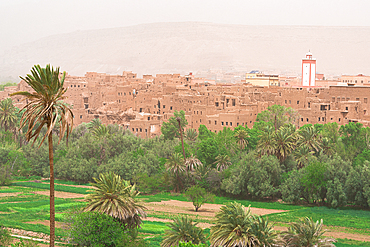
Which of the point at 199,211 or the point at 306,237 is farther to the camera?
the point at 199,211

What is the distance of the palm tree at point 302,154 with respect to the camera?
57344mm

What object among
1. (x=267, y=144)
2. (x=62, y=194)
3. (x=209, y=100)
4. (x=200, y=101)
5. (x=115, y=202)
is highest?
(x=209, y=100)

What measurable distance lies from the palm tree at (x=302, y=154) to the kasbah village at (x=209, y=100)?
42.3 ft

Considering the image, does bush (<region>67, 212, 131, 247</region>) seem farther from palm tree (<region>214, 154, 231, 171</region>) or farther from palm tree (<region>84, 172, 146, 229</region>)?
palm tree (<region>214, 154, 231, 171</region>)

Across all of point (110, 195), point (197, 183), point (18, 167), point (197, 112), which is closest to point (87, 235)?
point (110, 195)

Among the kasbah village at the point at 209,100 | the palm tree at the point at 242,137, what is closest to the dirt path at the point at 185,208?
the palm tree at the point at 242,137

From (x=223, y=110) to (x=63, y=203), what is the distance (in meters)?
31.9

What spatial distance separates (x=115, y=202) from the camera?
111ft

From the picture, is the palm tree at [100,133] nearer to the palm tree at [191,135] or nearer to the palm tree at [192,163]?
the palm tree at [191,135]

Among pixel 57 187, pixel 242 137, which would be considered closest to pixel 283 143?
pixel 242 137

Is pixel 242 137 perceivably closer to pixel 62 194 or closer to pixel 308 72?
pixel 62 194

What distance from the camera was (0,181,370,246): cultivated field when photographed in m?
40.8

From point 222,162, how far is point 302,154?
9.11 metres

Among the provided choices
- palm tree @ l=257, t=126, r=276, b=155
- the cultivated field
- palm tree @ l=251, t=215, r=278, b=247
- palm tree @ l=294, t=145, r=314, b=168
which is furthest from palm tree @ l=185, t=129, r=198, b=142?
palm tree @ l=251, t=215, r=278, b=247
